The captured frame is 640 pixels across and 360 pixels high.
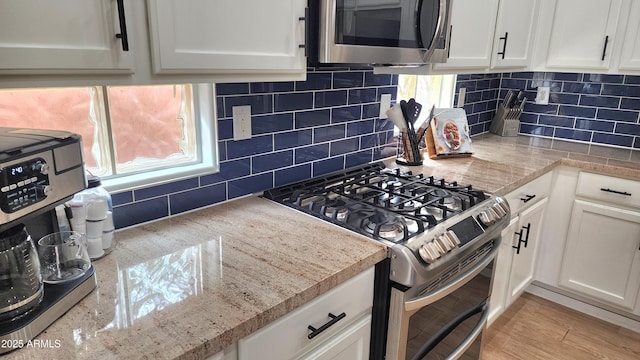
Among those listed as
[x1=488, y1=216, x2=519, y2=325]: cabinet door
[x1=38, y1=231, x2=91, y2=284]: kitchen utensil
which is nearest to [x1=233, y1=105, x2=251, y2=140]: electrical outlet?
[x1=38, y1=231, x2=91, y2=284]: kitchen utensil

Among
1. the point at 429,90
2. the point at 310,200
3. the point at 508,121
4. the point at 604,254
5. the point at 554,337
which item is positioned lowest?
the point at 554,337

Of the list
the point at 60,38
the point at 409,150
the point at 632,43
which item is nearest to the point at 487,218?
the point at 409,150

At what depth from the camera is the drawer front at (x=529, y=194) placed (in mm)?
1933

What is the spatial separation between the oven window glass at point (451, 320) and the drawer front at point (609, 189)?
991 mm

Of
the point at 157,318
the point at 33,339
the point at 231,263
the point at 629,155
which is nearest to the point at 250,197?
the point at 231,263

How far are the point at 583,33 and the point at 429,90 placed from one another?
2.96 ft

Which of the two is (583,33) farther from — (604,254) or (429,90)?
(604,254)

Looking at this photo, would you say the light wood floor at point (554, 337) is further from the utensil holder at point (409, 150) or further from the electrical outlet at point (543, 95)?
the electrical outlet at point (543, 95)

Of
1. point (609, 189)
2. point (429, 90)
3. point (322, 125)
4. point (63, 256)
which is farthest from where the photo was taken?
point (429, 90)

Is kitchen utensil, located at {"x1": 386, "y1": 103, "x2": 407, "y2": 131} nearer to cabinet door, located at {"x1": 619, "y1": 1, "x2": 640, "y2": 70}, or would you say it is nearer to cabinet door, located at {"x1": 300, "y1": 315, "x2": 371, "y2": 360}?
cabinet door, located at {"x1": 300, "y1": 315, "x2": 371, "y2": 360}

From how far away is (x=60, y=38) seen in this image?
78 centimetres

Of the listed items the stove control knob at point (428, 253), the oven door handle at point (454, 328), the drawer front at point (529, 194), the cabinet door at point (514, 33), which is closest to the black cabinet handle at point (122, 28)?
the stove control knob at point (428, 253)

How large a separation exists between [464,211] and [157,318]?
1.06 metres

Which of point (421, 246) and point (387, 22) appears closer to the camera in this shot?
point (421, 246)
